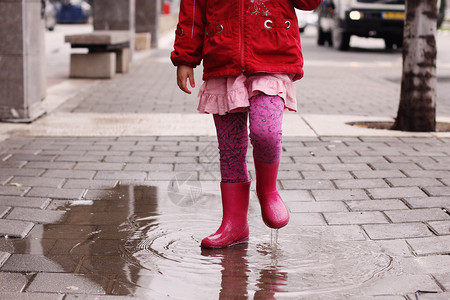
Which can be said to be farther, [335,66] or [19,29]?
[335,66]

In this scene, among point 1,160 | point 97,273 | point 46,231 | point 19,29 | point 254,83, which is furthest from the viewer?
point 19,29

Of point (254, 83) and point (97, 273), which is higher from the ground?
point (254, 83)

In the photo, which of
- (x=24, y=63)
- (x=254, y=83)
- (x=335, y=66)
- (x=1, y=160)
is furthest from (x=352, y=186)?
(x=335, y=66)

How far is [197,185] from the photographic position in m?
4.74

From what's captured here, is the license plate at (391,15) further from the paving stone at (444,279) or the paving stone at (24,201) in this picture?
the paving stone at (444,279)

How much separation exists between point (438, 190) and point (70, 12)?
A: 35.2 meters

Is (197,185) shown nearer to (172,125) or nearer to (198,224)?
(198,224)

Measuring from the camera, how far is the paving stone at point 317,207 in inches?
163

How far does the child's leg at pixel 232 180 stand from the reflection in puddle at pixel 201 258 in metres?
0.07

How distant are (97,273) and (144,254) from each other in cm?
32

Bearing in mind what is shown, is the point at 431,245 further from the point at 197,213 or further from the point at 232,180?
the point at 197,213

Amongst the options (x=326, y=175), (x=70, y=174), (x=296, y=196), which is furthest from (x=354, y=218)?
(x=70, y=174)

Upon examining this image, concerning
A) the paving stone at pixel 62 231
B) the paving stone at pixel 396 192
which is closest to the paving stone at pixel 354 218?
the paving stone at pixel 396 192

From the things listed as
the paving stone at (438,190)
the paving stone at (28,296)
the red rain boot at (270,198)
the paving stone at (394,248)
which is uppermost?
the red rain boot at (270,198)
